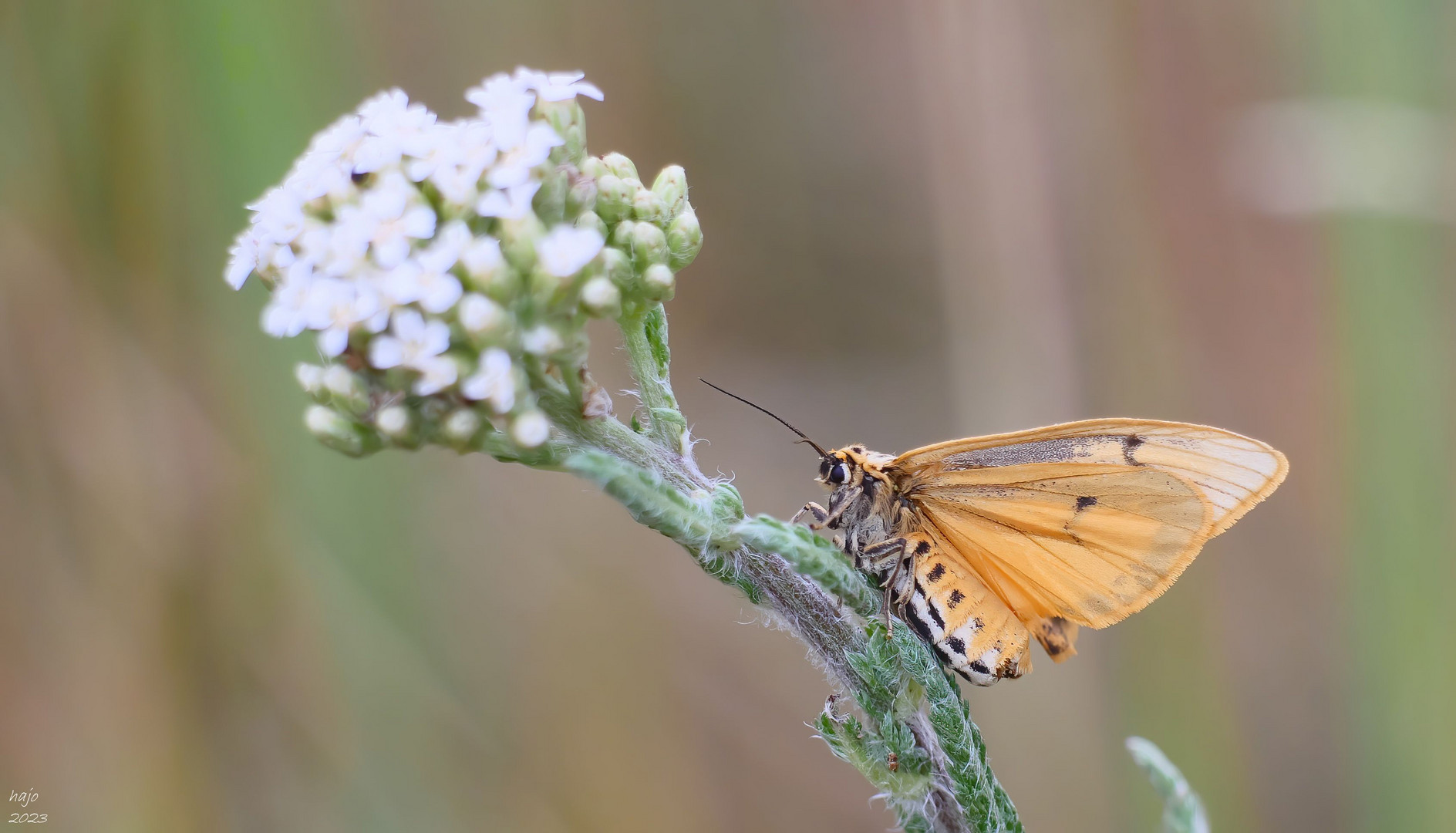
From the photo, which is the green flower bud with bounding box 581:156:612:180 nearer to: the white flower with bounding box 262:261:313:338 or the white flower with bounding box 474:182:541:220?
the white flower with bounding box 474:182:541:220

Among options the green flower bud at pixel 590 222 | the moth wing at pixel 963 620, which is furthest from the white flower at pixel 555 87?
the moth wing at pixel 963 620

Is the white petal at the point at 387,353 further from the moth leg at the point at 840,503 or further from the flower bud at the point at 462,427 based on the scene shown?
the moth leg at the point at 840,503

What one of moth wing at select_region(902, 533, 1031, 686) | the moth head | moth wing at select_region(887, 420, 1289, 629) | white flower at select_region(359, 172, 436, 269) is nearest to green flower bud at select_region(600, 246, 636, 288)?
white flower at select_region(359, 172, 436, 269)

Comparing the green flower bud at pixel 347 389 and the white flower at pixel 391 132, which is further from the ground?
the white flower at pixel 391 132

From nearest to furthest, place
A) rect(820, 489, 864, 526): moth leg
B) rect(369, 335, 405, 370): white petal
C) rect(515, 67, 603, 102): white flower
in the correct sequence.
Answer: rect(369, 335, 405, 370): white petal < rect(515, 67, 603, 102): white flower < rect(820, 489, 864, 526): moth leg

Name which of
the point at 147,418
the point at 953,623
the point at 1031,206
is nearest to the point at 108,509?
the point at 147,418
